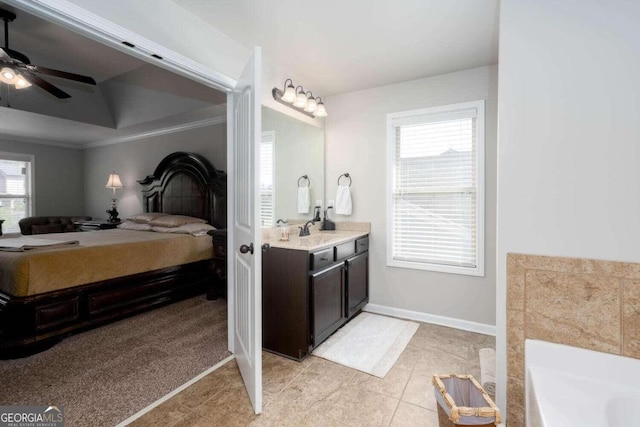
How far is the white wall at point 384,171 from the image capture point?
276 centimetres

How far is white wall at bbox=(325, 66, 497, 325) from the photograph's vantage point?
9.05 feet

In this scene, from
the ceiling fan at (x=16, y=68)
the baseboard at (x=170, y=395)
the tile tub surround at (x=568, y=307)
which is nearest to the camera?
the tile tub surround at (x=568, y=307)

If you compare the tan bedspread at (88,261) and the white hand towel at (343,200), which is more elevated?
the white hand towel at (343,200)

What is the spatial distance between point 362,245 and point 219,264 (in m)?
1.77

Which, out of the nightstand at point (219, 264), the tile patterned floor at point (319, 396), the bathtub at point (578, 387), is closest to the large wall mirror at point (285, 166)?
the nightstand at point (219, 264)

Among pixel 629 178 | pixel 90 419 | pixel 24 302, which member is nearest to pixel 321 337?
pixel 90 419

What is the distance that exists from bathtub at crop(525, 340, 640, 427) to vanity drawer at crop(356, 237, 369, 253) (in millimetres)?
1718

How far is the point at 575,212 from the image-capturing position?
1396 millimetres

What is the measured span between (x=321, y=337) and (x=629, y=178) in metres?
2.06

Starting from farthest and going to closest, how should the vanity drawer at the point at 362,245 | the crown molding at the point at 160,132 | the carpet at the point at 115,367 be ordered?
1. the crown molding at the point at 160,132
2. the vanity drawer at the point at 362,245
3. the carpet at the point at 115,367

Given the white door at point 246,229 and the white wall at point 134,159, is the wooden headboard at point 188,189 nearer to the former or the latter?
the white wall at point 134,159

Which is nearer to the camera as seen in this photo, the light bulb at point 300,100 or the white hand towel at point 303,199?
the light bulb at point 300,100

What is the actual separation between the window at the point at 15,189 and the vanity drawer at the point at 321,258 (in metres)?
6.43

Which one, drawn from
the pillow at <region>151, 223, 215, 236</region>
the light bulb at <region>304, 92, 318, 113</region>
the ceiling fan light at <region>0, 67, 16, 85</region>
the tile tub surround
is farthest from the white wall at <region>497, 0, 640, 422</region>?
the ceiling fan light at <region>0, 67, 16, 85</region>
